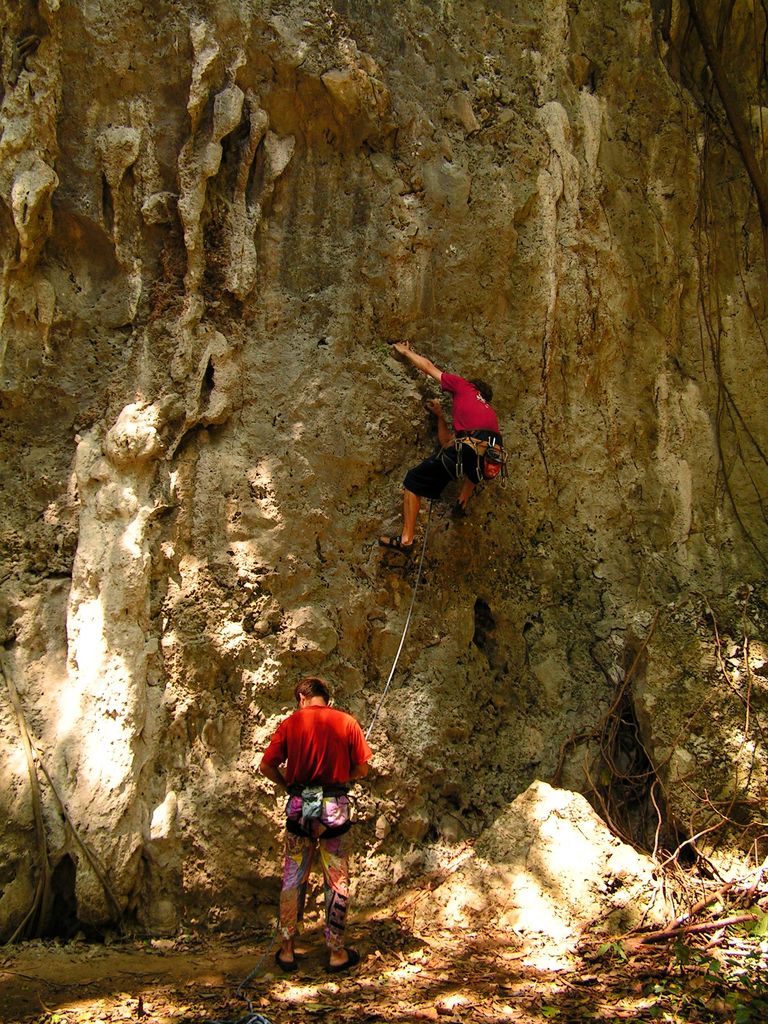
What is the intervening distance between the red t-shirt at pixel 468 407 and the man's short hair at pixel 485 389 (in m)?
0.28

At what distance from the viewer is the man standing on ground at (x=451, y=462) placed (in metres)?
4.48

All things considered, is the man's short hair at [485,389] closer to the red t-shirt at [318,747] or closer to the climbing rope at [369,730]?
the climbing rope at [369,730]

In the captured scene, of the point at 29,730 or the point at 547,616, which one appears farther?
the point at 547,616

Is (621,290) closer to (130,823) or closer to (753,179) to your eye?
(753,179)

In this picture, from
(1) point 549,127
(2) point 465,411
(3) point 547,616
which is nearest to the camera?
(2) point 465,411

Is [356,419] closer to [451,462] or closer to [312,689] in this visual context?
[451,462]

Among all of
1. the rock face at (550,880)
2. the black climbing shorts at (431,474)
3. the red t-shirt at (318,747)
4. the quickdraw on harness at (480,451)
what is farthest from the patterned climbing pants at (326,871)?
the quickdraw on harness at (480,451)

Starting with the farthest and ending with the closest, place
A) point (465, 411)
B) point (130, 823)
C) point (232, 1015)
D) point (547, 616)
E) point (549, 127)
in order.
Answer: point (549, 127), point (547, 616), point (465, 411), point (130, 823), point (232, 1015)

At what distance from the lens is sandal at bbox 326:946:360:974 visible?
333 centimetres

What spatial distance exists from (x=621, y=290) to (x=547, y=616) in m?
2.27

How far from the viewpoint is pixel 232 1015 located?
9.81ft

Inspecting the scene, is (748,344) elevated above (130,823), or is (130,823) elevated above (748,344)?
(748,344)

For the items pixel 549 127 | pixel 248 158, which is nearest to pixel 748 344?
pixel 549 127

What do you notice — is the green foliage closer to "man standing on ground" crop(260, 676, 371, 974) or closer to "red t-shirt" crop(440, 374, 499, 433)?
"man standing on ground" crop(260, 676, 371, 974)
